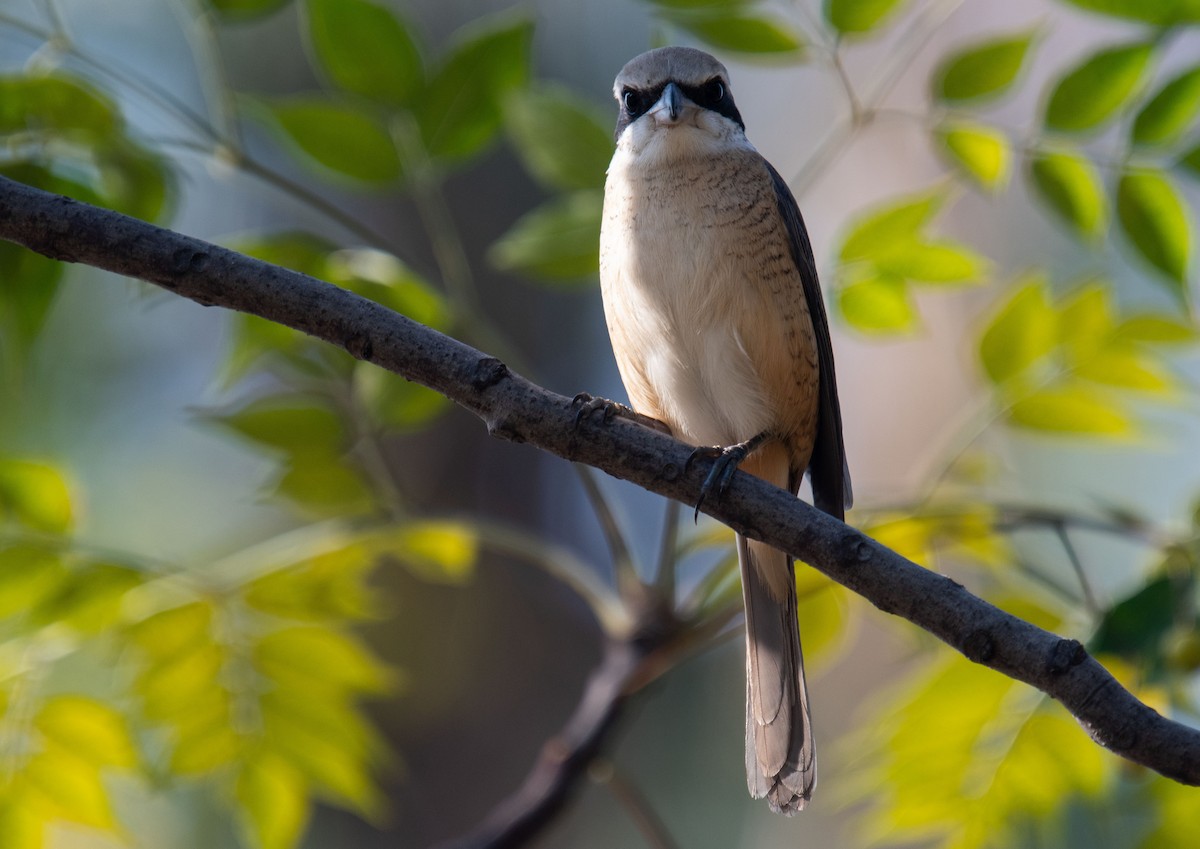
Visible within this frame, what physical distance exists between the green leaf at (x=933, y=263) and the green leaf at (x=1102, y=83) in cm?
33

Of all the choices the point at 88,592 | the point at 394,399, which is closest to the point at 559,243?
the point at 394,399

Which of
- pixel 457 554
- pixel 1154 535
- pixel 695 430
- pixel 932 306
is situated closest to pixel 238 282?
pixel 457 554

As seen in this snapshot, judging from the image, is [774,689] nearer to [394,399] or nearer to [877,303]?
[877,303]

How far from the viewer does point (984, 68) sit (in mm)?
2281

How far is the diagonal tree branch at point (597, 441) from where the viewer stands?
1.46 metres

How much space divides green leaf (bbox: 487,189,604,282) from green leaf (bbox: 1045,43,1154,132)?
0.94m

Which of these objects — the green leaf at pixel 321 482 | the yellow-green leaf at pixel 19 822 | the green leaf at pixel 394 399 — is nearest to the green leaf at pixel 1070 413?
the green leaf at pixel 394 399

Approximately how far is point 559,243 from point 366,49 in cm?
53

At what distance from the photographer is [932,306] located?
209 inches

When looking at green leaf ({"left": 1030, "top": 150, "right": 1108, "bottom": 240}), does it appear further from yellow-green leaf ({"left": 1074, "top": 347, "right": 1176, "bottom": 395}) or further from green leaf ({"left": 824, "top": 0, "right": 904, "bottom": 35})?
green leaf ({"left": 824, "top": 0, "right": 904, "bottom": 35})

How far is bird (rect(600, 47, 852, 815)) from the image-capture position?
8.28 ft

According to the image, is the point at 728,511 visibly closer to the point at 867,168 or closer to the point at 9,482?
the point at 9,482

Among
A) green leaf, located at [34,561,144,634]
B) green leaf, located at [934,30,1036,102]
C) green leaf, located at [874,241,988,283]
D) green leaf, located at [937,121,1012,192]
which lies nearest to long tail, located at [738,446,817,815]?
green leaf, located at [874,241,988,283]

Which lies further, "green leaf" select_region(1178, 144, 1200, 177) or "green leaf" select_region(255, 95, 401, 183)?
"green leaf" select_region(255, 95, 401, 183)
